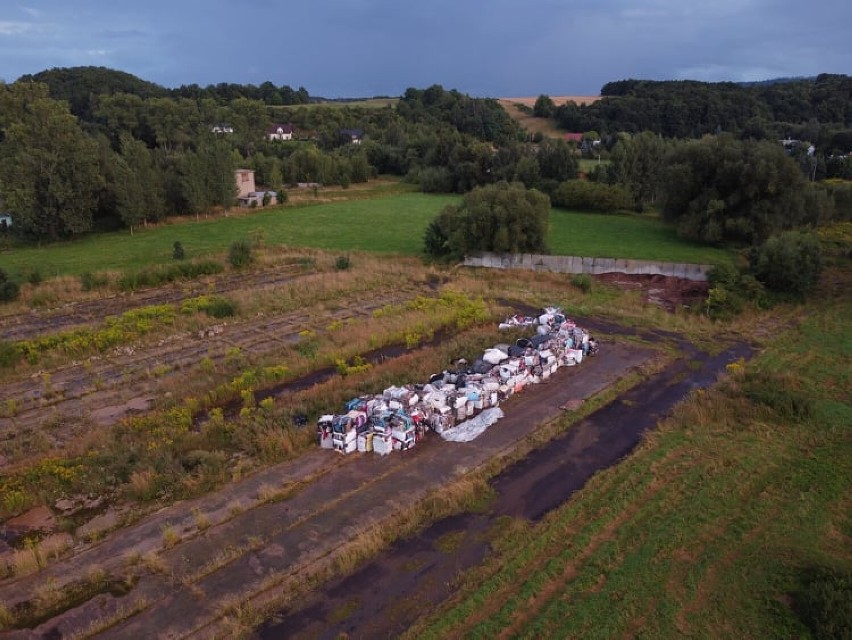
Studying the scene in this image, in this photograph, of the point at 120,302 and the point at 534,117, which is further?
the point at 534,117

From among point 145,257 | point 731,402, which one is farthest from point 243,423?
point 145,257

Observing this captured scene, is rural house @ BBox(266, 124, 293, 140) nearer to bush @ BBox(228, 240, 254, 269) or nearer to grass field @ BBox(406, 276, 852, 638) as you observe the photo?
bush @ BBox(228, 240, 254, 269)

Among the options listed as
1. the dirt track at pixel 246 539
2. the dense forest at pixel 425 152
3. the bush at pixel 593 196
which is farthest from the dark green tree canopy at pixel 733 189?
the dirt track at pixel 246 539

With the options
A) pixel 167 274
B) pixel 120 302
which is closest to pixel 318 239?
pixel 167 274

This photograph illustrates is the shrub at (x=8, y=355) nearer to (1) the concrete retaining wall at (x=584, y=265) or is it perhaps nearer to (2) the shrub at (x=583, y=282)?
(1) the concrete retaining wall at (x=584, y=265)

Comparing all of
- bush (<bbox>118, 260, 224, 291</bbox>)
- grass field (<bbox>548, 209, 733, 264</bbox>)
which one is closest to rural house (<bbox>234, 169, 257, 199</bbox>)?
bush (<bbox>118, 260, 224, 291</bbox>)

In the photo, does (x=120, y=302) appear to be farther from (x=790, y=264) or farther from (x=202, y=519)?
(x=790, y=264)
